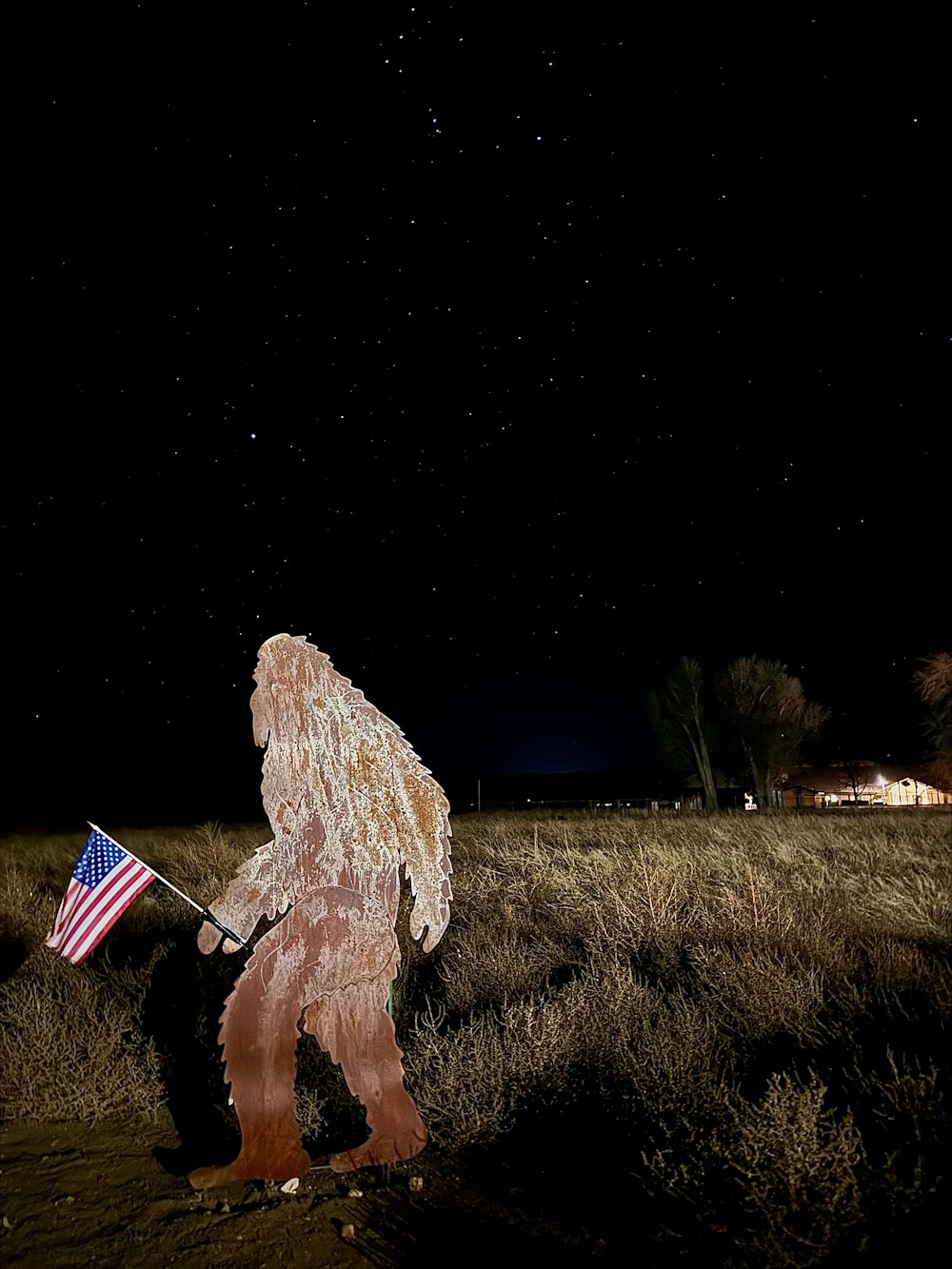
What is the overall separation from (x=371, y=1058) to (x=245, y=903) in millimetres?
909

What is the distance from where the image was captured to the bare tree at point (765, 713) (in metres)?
32.6

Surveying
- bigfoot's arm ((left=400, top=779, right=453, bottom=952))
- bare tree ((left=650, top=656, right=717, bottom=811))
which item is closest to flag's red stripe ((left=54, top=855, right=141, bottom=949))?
bigfoot's arm ((left=400, top=779, right=453, bottom=952))

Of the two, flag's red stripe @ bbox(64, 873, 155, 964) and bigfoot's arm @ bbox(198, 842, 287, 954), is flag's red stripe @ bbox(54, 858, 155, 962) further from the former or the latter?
bigfoot's arm @ bbox(198, 842, 287, 954)

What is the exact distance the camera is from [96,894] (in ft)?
14.5

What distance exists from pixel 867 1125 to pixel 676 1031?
1112 mm

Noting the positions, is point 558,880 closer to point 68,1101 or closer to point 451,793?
point 68,1101

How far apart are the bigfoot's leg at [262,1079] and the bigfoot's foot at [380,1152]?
0.16 metres

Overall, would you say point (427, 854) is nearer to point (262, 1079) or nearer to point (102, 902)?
point (262, 1079)

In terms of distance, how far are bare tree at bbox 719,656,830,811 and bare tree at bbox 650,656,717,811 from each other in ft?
3.52

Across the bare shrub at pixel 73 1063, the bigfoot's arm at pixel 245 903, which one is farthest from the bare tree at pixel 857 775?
the bigfoot's arm at pixel 245 903

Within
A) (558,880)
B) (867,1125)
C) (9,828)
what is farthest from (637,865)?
(9,828)

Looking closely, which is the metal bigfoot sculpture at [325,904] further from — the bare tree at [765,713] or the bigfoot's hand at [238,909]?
the bare tree at [765,713]

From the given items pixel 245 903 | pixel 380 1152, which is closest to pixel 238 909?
pixel 245 903

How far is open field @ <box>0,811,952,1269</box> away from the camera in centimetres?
327
